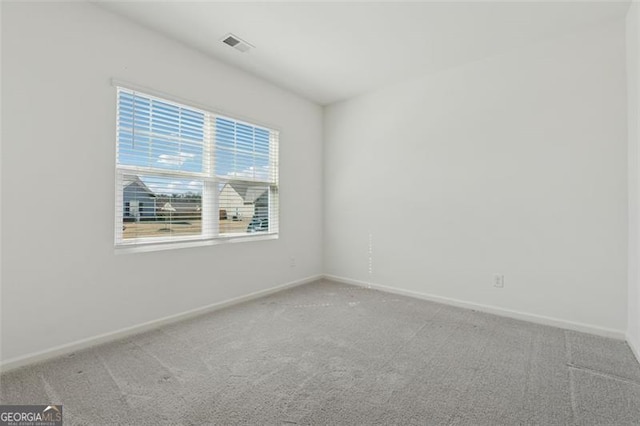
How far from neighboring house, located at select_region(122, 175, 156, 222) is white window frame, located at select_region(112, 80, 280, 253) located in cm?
3

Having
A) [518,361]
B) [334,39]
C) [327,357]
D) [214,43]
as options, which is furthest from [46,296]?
[518,361]

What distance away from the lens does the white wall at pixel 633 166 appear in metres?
2.04

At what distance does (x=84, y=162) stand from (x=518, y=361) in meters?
3.49

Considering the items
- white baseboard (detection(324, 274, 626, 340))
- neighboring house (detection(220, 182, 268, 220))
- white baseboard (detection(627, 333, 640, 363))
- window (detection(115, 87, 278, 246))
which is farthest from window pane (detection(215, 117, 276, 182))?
white baseboard (detection(627, 333, 640, 363))

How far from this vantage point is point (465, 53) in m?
2.86

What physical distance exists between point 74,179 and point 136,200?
439 mm

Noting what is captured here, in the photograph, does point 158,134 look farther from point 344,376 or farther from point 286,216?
point 344,376

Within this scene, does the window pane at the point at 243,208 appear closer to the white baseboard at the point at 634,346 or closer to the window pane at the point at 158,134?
the window pane at the point at 158,134

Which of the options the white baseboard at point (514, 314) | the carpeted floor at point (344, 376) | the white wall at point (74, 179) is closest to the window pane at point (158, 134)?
the white wall at point (74, 179)

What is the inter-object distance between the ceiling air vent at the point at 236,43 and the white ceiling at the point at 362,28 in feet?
0.17

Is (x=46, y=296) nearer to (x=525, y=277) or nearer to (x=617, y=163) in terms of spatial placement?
(x=525, y=277)

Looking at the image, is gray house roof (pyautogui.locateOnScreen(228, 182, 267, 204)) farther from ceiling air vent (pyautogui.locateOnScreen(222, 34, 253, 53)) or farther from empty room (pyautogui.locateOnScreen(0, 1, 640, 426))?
ceiling air vent (pyautogui.locateOnScreen(222, 34, 253, 53))

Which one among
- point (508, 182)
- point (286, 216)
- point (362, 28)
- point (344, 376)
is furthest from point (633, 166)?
point (286, 216)

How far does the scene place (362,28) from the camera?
247cm
